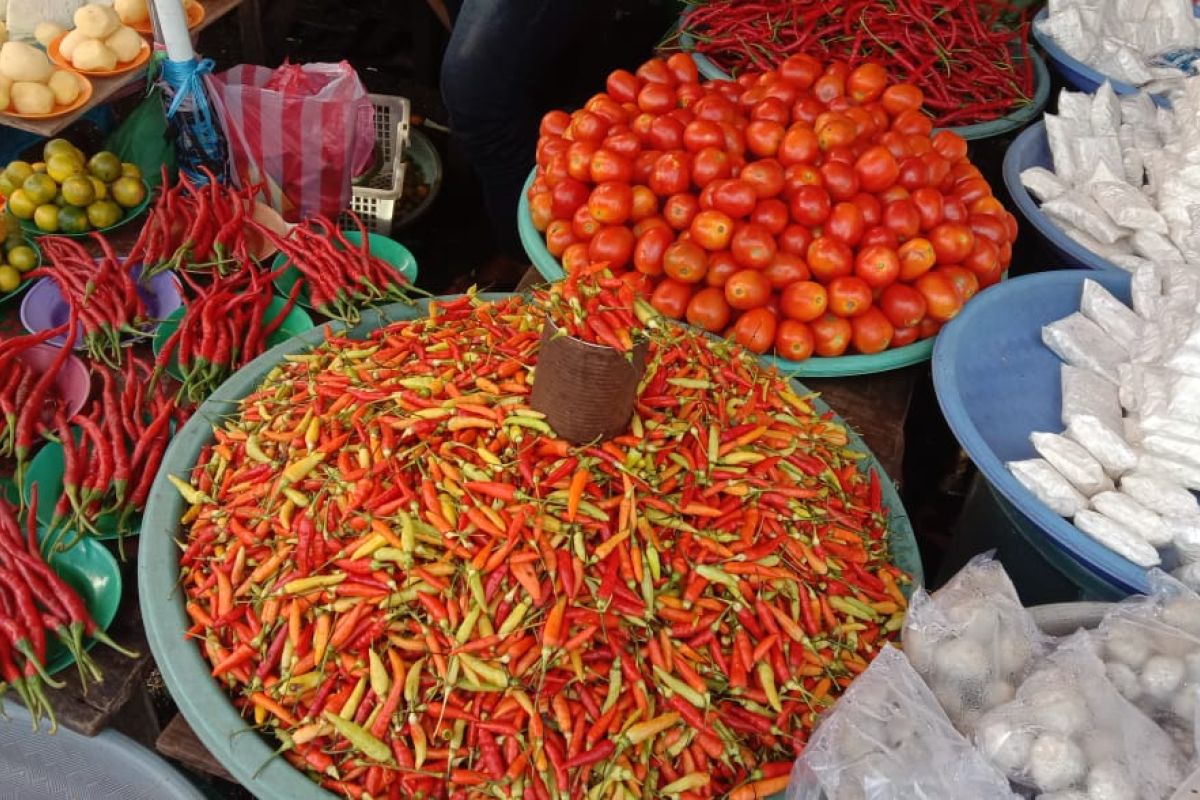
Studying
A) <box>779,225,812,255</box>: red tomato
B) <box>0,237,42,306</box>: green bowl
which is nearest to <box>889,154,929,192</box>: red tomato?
<box>779,225,812,255</box>: red tomato

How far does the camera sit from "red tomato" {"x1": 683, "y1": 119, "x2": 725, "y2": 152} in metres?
2.46

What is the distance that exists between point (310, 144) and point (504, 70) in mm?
858

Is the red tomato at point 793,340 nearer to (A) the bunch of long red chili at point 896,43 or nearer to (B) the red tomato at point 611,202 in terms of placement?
(B) the red tomato at point 611,202

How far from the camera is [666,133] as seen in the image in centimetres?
253

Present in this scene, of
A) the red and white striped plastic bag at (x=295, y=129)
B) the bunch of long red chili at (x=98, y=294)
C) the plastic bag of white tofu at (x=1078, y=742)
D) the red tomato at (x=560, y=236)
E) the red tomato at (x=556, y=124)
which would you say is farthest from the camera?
the red and white striped plastic bag at (x=295, y=129)

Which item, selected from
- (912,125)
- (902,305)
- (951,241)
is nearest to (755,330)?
(902,305)

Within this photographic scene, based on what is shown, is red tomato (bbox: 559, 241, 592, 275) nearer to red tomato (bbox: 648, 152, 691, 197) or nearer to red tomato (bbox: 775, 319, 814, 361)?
red tomato (bbox: 648, 152, 691, 197)

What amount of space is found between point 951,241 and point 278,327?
6.44 feet

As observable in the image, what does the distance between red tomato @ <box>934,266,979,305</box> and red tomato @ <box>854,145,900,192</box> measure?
29cm

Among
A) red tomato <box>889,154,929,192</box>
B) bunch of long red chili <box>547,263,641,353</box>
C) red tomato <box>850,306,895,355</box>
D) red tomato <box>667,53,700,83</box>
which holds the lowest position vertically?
red tomato <box>850,306,895,355</box>

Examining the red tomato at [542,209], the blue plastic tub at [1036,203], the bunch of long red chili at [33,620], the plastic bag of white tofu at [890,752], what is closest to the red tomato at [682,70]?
the red tomato at [542,209]

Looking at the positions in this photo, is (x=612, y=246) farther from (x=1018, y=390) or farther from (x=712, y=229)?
(x=1018, y=390)

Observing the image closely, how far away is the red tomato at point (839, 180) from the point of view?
2.41 meters

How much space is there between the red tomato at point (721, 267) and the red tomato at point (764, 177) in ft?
0.63
